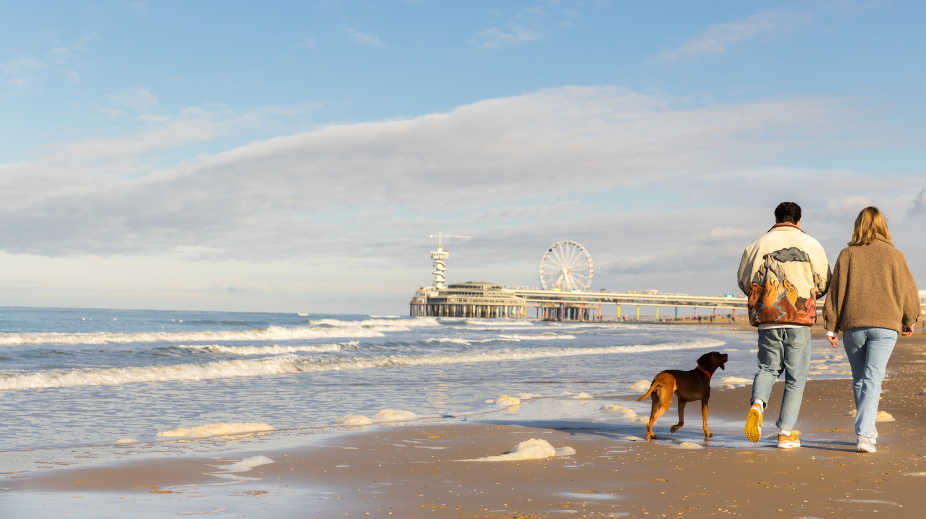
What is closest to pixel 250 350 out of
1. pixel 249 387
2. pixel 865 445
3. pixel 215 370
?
pixel 215 370

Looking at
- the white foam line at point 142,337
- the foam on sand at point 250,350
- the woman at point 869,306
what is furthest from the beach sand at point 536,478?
the white foam line at point 142,337

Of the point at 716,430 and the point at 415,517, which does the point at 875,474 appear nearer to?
the point at 716,430

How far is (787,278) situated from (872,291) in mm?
577

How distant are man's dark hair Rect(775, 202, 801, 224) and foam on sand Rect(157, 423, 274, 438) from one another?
5164 millimetres

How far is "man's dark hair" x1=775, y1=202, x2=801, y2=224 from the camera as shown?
5699 mm

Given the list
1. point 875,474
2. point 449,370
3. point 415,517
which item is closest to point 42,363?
point 449,370

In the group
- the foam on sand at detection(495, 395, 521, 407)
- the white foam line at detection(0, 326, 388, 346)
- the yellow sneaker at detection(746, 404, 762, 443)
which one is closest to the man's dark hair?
the yellow sneaker at detection(746, 404, 762, 443)

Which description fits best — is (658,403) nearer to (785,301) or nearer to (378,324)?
(785,301)

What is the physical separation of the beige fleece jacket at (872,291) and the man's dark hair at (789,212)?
0.44 metres

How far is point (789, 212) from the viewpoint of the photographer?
5.71 m

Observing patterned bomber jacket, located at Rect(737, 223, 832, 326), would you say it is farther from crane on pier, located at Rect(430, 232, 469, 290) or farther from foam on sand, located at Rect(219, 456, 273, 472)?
crane on pier, located at Rect(430, 232, 469, 290)

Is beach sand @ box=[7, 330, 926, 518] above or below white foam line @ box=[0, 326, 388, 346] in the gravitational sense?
above

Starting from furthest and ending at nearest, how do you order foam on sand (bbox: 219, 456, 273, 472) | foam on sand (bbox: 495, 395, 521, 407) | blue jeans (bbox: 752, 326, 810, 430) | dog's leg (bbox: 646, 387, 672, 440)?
1. foam on sand (bbox: 495, 395, 521, 407)
2. dog's leg (bbox: 646, 387, 672, 440)
3. blue jeans (bbox: 752, 326, 810, 430)
4. foam on sand (bbox: 219, 456, 273, 472)

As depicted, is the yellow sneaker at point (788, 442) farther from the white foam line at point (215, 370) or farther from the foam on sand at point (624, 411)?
the white foam line at point (215, 370)
